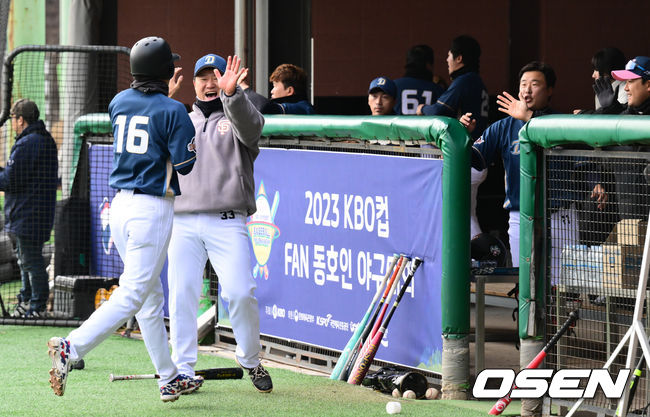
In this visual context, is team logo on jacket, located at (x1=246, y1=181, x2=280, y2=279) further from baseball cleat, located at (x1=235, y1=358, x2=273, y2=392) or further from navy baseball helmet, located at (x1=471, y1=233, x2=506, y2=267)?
baseball cleat, located at (x1=235, y1=358, x2=273, y2=392)

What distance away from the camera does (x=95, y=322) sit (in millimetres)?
5922

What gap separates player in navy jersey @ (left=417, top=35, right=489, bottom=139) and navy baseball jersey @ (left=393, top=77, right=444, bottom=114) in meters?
1.06

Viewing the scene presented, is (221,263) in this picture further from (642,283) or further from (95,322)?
(642,283)

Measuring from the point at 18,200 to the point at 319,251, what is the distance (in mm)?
3849

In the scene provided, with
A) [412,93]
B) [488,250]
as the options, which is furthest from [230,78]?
[412,93]

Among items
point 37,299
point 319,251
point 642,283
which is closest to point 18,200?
point 37,299

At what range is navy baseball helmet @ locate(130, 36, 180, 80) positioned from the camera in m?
6.12

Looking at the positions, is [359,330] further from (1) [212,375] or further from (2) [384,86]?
(2) [384,86]

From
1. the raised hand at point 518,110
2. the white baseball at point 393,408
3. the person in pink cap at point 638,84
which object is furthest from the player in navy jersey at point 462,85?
the white baseball at point 393,408

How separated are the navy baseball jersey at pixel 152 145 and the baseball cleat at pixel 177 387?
1.07 meters

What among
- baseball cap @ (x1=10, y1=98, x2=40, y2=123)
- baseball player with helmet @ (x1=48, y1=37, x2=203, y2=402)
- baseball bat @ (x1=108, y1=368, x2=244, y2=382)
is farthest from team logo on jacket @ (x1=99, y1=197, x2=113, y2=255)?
baseball player with helmet @ (x1=48, y1=37, x2=203, y2=402)

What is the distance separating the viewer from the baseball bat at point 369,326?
6855 mm

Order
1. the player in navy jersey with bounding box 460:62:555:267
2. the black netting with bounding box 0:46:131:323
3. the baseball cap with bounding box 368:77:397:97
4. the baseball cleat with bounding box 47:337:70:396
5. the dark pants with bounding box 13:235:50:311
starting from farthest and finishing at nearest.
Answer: the dark pants with bounding box 13:235:50:311, the black netting with bounding box 0:46:131:323, the baseball cap with bounding box 368:77:397:97, the player in navy jersey with bounding box 460:62:555:267, the baseball cleat with bounding box 47:337:70:396

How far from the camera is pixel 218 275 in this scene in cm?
654
